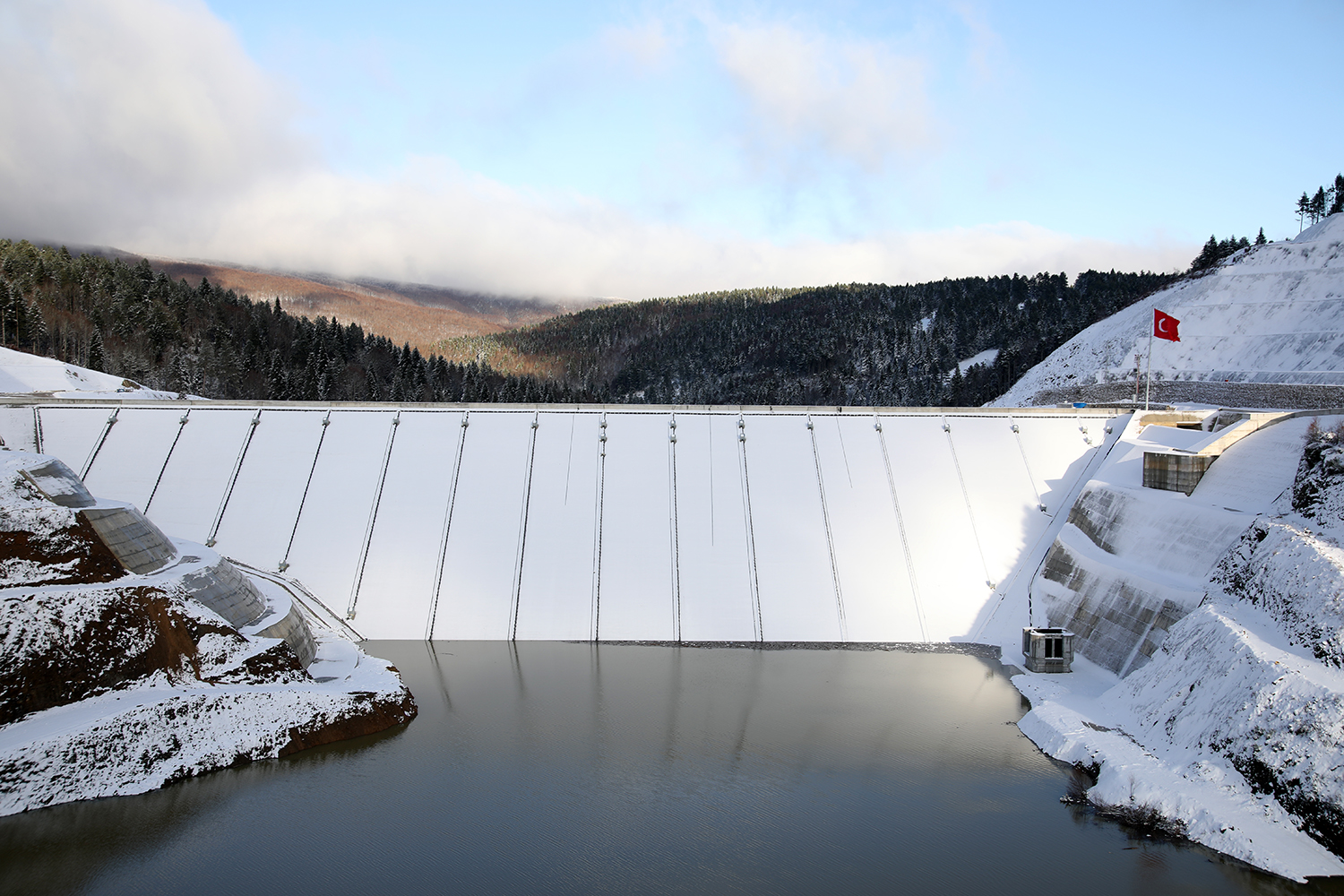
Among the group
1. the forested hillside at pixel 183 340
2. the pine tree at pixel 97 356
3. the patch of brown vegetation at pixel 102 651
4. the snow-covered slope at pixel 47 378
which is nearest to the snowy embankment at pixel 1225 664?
the patch of brown vegetation at pixel 102 651

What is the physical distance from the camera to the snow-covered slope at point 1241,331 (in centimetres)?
5256

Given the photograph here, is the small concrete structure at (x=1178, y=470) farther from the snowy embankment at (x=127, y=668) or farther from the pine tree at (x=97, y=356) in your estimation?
the pine tree at (x=97, y=356)

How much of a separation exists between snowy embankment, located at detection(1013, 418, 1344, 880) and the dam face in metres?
5.17

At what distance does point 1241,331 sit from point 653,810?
204ft

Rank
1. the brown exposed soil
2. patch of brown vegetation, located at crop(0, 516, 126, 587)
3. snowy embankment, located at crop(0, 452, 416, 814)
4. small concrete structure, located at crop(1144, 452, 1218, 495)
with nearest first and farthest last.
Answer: snowy embankment, located at crop(0, 452, 416, 814), patch of brown vegetation, located at crop(0, 516, 126, 587), the brown exposed soil, small concrete structure, located at crop(1144, 452, 1218, 495)

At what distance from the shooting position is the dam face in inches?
982

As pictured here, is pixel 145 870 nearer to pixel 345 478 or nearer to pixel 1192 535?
pixel 345 478

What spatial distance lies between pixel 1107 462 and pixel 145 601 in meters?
27.9

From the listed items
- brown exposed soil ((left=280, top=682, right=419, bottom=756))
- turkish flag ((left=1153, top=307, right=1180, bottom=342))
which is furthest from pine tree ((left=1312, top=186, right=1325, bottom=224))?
brown exposed soil ((left=280, top=682, right=419, bottom=756))

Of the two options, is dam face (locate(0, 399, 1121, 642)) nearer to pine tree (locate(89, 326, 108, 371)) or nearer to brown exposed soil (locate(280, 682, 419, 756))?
brown exposed soil (locate(280, 682, 419, 756))

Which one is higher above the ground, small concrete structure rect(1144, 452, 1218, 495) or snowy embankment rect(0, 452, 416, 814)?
small concrete structure rect(1144, 452, 1218, 495)

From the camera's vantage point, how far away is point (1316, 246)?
63.8m

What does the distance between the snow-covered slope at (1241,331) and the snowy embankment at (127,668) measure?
182 feet

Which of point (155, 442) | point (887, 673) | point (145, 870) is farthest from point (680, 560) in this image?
point (155, 442)
